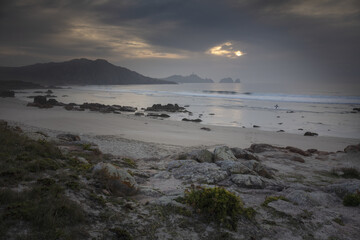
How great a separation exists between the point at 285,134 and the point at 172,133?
38.3ft

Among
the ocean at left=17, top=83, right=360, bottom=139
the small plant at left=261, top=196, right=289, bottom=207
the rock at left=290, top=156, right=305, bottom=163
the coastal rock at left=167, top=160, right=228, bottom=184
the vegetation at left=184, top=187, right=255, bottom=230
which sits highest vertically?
the ocean at left=17, top=83, right=360, bottom=139

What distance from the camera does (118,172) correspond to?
6.19 metres

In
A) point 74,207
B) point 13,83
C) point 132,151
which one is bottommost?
point 132,151

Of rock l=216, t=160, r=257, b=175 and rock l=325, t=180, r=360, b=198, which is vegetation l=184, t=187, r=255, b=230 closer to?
rock l=216, t=160, r=257, b=175

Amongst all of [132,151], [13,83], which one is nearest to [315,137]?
[132,151]

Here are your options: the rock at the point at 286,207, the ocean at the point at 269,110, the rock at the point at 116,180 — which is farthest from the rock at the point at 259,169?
the ocean at the point at 269,110

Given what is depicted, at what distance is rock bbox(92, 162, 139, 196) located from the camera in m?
5.71

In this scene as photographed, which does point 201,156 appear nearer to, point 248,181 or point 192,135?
point 248,181

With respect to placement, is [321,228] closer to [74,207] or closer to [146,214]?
[146,214]

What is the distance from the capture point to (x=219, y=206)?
4844 millimetres

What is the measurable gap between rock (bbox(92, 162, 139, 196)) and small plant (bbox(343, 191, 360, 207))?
644 centimetres

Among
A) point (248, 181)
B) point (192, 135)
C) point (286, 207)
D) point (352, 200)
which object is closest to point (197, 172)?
point (248, 181)

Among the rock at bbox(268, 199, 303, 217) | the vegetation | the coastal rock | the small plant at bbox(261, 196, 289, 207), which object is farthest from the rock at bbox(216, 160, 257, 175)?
the vegetation

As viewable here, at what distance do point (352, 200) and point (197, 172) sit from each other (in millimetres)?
5015
